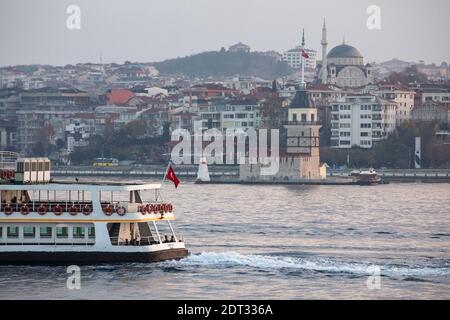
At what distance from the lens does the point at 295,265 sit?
39406 millimetres

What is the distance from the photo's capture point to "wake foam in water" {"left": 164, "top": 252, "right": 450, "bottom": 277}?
127 ft

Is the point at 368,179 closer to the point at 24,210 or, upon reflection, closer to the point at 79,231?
the point at 79,231

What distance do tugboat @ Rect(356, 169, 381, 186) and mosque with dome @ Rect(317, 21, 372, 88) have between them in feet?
189

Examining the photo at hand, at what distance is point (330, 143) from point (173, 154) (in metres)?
10.5

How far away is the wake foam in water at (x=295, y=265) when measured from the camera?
127 feet

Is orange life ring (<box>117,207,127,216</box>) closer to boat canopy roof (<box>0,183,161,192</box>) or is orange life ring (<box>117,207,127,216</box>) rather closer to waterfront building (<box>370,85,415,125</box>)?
boat canopy roof (<box>0,183,161,192</box>)

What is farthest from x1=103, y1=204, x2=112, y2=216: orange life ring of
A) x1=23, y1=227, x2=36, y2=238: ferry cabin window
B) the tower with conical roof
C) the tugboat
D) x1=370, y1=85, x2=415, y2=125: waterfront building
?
x1=370, y1=85, x2=415, y2=125: waterfront building

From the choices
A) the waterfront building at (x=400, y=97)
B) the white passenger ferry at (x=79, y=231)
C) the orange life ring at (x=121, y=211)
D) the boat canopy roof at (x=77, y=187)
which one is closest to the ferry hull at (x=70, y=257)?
the white passenger ferry at (x=79, y=231)

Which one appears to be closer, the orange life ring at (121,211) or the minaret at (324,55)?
the orange life ring at (121,211)

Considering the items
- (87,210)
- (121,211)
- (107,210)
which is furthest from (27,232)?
(121,211)

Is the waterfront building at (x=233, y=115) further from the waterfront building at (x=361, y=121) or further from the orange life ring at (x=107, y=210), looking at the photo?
the orange life ring at (x=107, y=210)

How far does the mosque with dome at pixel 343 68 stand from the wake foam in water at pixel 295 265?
110m

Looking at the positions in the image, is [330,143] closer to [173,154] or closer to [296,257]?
[173,154]
